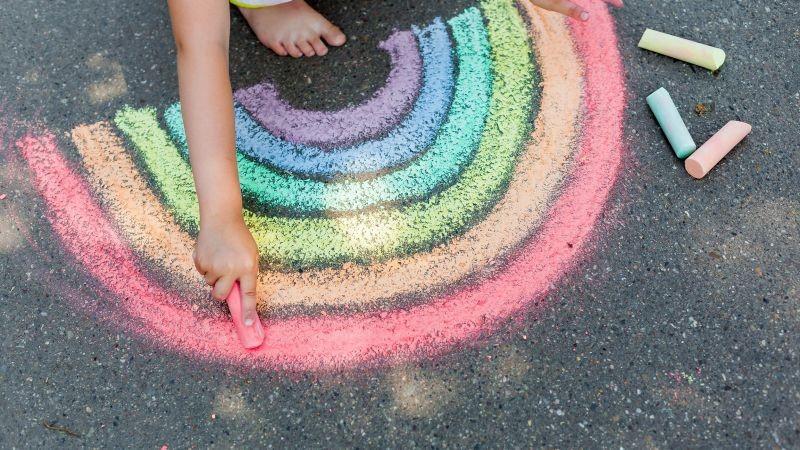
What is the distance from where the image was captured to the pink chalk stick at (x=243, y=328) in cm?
149

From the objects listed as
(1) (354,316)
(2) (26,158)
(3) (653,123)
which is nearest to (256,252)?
(1) (354,316)

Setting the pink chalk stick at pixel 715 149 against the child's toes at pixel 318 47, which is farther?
the child's toes at pixel 318 47

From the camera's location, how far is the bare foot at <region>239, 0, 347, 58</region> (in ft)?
6.15

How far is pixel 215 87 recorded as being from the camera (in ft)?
4.83

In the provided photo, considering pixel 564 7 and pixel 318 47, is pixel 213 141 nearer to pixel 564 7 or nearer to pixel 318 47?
pixel 318 47

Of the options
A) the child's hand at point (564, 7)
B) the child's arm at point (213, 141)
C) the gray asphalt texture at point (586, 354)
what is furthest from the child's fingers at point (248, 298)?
the child's hand at point (564, 7)

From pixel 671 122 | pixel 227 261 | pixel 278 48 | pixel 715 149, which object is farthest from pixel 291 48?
pixel 715 149

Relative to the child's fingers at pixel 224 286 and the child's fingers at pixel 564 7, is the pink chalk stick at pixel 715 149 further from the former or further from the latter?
the child's fingers at pixel 224 286

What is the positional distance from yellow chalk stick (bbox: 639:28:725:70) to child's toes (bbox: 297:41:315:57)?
2.78ft

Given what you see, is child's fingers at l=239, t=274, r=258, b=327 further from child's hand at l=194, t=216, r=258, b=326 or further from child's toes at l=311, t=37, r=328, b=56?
child's toes at l=311, t=37, r=328, b=56

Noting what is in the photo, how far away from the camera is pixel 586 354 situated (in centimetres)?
147

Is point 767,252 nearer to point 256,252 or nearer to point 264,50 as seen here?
point 256,252

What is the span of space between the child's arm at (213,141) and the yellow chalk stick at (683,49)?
3.46 ft

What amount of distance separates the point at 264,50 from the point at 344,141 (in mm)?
369
